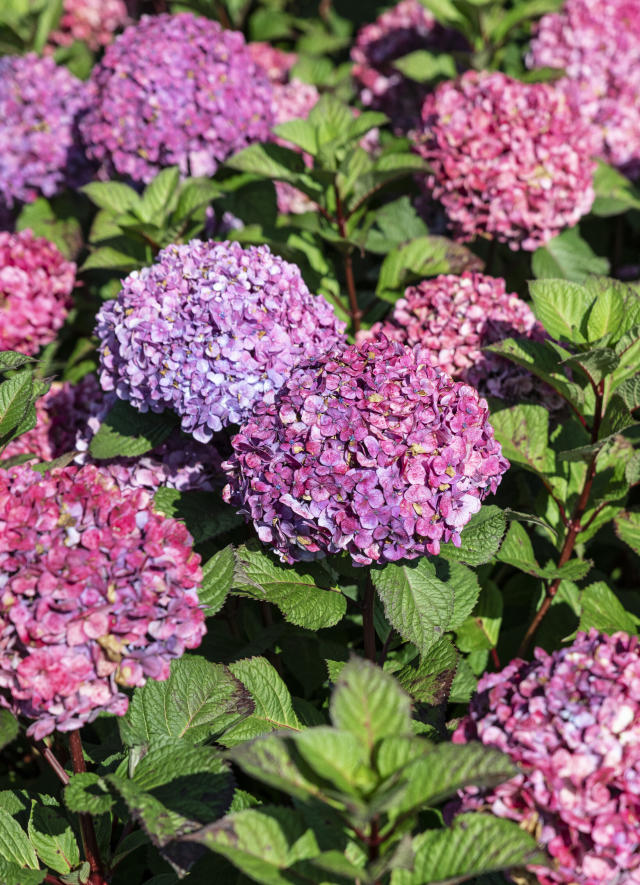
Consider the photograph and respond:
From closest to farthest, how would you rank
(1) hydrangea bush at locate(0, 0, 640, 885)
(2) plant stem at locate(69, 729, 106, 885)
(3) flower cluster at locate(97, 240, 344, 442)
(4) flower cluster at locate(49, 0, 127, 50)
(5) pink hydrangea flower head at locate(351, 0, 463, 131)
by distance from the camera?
(1) hydrangea bush at locate(0, 0, 640, 885), (2) plant stem at locate(69, 729, 106, 885), (3) flower cluster at locate(97, 240, 344, 442), (5) pink hydrangea flower head at locate(351, 0, 463, 131), (4) flower cluster at locate(49, 0, 127, 50)

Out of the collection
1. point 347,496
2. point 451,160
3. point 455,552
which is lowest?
point 455,552

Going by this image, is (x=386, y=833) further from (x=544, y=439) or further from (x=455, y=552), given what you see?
(x=544, y=439)

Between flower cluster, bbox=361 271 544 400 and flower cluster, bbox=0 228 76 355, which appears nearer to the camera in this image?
flower cluster, bbox=361 271 544 400

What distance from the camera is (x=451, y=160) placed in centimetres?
333

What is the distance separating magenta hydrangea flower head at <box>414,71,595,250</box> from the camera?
3264mm

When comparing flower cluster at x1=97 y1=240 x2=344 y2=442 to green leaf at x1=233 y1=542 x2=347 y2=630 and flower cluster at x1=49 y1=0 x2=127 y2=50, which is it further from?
flower cluster at x1=49 y1=0 x2=127 y2=50

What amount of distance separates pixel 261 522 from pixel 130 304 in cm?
73

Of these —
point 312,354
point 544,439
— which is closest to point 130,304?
point 312,354

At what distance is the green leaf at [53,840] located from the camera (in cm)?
199

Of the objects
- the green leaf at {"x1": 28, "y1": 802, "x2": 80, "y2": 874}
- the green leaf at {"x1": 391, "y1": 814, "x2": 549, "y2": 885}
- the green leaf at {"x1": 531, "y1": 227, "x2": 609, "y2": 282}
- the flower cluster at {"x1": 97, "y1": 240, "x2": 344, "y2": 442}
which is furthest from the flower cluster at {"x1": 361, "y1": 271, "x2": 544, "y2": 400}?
the green leaf at {"x1": 28, "y1": 802, "x2": 80, "y2": 874}

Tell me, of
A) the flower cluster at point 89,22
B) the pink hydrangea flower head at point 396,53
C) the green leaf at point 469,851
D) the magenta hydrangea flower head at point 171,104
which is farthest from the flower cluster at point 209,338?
the flower cluster at point 89,22

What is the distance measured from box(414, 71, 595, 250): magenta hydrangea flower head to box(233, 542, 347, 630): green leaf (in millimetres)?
1720

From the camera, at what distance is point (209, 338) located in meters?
2.28

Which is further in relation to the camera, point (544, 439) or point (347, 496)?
point (544, 439)
